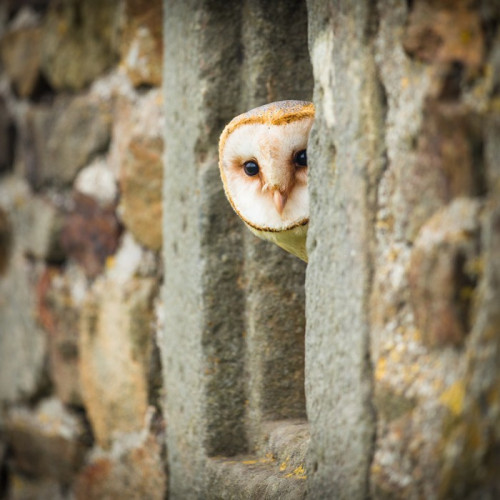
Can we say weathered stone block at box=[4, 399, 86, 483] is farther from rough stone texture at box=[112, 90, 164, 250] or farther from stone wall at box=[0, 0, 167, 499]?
rough stone texture at box=[112, 90, 164, 250]

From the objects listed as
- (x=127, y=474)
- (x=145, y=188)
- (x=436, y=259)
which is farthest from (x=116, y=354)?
(x=436, y=259)

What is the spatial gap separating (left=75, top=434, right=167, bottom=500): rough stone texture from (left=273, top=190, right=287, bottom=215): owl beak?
60cm

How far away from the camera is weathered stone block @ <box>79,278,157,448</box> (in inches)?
60.9

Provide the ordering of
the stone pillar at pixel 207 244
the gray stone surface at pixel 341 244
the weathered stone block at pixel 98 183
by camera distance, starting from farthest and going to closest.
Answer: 1. the weathered stone block at pixel 98 183
2. the stone pillar at pixel 207 244
3. the gray stone surface at pixel 341 244

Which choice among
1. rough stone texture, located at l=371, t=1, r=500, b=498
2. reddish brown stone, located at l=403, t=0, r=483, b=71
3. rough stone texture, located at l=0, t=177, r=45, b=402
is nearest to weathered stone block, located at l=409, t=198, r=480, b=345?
rough stone texture, located at l=371, t=1, r=500, b=498

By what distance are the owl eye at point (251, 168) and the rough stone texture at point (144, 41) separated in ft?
1.45

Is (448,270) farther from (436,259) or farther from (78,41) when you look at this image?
(78,41)

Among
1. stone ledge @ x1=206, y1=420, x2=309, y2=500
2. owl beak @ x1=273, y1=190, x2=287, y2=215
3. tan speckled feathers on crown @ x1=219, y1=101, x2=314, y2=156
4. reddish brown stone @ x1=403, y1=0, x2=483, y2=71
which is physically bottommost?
stone ledge @ x1=206, y1=420, x2=309, y2=500

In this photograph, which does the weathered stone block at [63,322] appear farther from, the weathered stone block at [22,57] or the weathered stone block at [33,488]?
the weathered stone block at [22,57]

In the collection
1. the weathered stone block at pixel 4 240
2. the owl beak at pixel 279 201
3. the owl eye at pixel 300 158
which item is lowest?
the weathered stone block at pixel 4 240

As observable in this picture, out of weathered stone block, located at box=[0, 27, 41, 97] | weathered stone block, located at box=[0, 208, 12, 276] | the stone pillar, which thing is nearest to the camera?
the stone pillar

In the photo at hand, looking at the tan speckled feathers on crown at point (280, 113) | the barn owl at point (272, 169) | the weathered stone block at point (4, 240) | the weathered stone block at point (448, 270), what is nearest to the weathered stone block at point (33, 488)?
the weathered stone block at point (4, 240)

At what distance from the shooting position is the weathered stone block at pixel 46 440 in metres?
1.80

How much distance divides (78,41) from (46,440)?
88 centimetres
